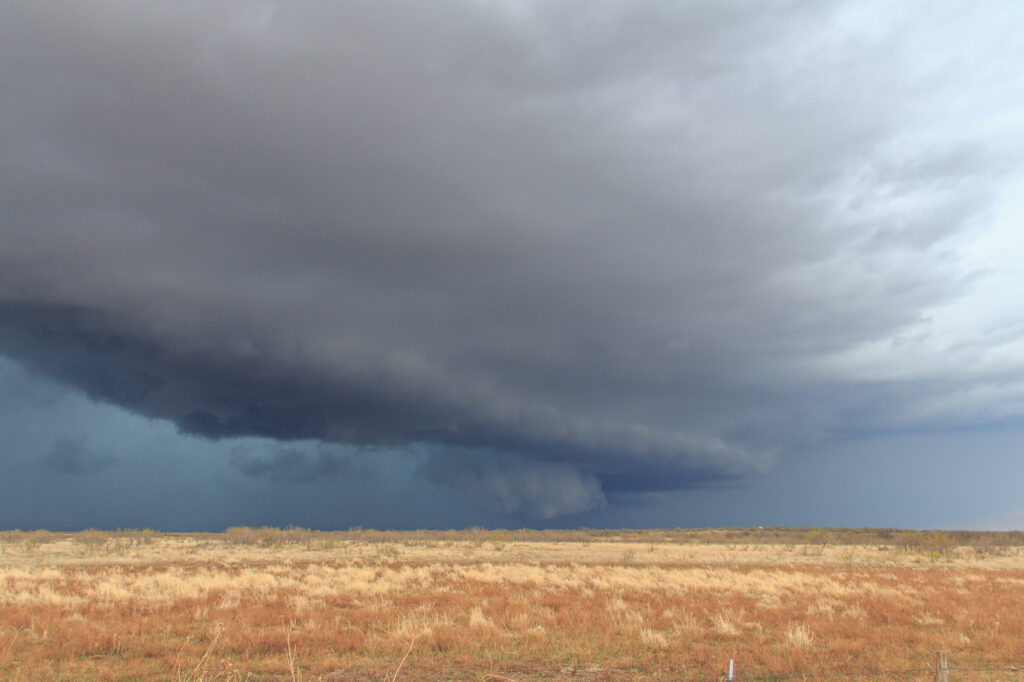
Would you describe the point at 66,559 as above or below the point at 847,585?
below

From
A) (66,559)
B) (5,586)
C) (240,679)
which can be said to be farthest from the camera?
(66,559)

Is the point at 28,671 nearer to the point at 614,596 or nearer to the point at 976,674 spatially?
the point at 614,596

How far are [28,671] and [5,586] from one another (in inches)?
661

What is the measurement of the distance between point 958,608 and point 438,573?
24.8 metres

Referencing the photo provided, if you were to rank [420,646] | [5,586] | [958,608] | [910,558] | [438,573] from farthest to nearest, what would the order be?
[910,558], [438,573], [5,586], [958,608], [420,646]

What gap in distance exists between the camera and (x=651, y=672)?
14.6 m

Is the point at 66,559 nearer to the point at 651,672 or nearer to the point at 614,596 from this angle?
the point at 614,596

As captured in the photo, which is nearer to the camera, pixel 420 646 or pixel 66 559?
pixel 420 646

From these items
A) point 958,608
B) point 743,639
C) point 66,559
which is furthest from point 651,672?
point 66,559

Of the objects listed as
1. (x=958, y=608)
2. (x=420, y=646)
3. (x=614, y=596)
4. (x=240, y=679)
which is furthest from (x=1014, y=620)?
(x=240, y=679)

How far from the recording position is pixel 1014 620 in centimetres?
2136

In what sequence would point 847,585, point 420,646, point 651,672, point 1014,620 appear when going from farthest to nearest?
point 847,585
point 1014,620
point 420,646
point 651,672

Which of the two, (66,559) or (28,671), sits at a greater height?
(28,671)

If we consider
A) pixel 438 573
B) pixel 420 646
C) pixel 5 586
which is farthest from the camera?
pixel 438 573
